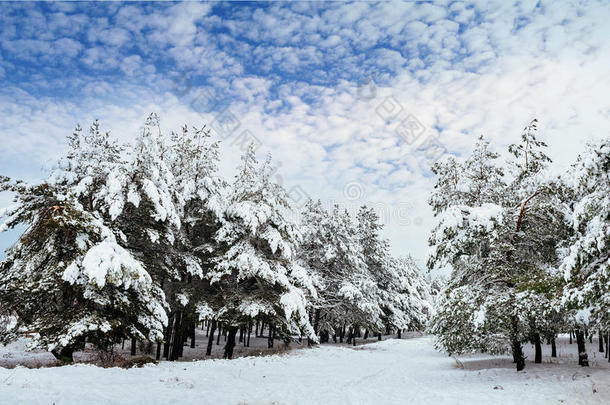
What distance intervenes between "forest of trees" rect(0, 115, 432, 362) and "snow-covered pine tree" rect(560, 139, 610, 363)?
37.4 ft

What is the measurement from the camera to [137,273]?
39.5ft

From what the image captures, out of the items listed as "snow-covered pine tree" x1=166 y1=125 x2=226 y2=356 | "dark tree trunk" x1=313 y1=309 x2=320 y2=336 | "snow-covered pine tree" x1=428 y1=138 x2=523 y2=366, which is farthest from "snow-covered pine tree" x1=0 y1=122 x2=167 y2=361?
"dark tree trunk" x1=313 y1=309 x2=320 y2=336

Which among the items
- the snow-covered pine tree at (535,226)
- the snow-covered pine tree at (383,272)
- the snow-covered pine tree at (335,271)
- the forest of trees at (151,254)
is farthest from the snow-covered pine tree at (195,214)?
the snow-covered pine tree at (383,272)

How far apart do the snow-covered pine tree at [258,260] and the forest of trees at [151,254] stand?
64 millimetres

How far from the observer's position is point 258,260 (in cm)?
1841

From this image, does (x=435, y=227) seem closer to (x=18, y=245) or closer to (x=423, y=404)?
(x=423, y=404)

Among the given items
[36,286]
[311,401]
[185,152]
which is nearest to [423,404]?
[311,401]

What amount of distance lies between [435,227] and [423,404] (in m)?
6.62

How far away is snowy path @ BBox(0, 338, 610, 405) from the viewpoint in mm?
8984

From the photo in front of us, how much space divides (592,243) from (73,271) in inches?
569

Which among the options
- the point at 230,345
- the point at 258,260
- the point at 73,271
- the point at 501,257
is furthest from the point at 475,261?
the point at 73,271

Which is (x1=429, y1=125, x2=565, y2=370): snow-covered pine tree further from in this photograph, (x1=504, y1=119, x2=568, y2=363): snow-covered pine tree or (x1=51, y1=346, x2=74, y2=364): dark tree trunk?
(x1=51, y1=346, x2=74, y2=364): dark tree trunk

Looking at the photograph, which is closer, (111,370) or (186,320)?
(111,370)

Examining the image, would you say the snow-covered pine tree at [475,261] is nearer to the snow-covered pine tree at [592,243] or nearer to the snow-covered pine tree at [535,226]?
the snow-covered pine tree at [535,226]
